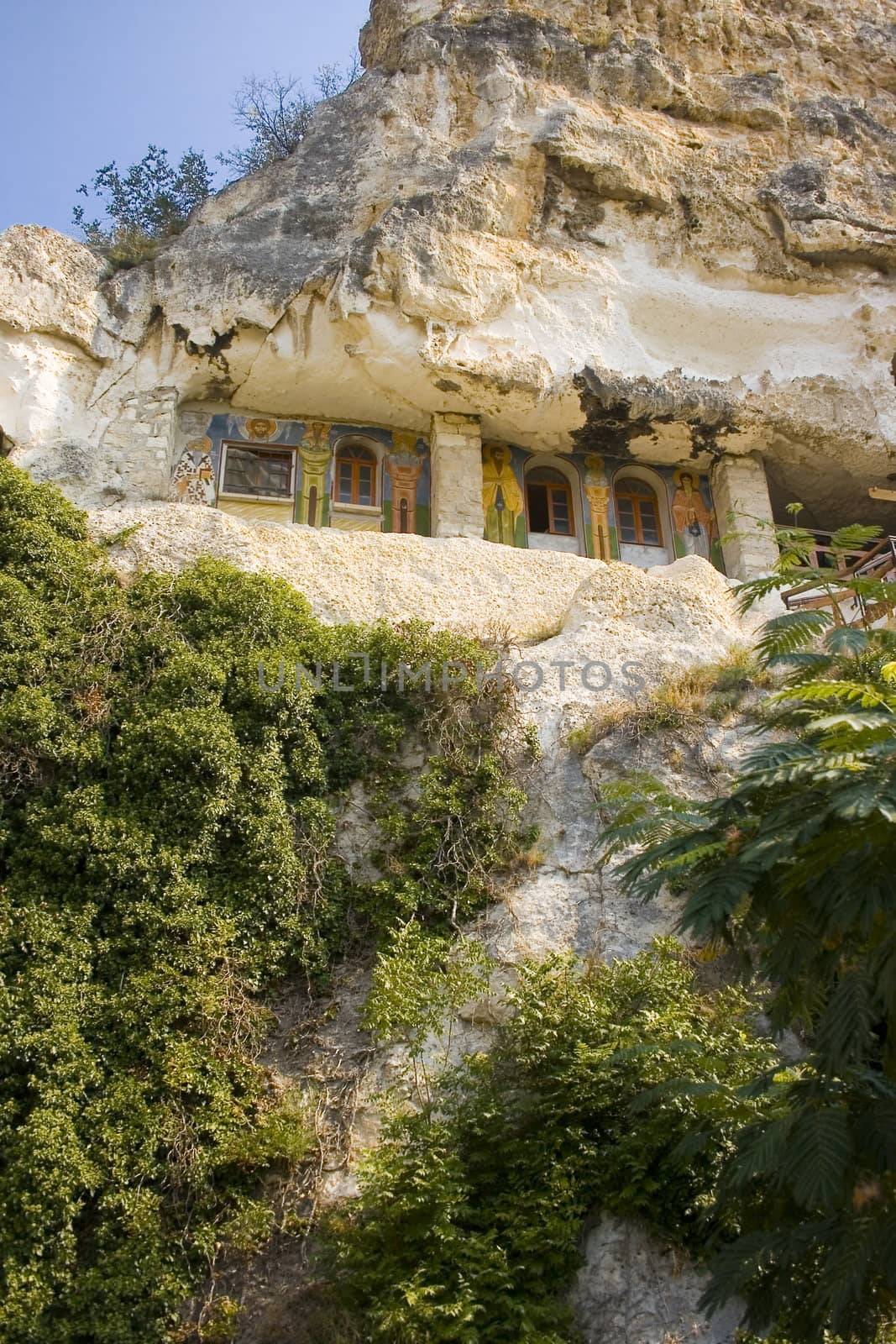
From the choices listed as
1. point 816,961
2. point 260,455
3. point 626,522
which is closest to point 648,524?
point 626,522

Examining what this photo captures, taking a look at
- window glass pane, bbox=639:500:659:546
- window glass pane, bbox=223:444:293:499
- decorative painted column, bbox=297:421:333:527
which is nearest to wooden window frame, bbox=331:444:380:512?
decorative painted column, bbox=297:421:333:527

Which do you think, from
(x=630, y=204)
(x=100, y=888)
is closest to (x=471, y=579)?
(x=100, y=888)

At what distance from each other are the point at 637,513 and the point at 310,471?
13.5 feet

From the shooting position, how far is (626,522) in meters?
15.8

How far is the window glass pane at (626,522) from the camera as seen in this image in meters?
15.6

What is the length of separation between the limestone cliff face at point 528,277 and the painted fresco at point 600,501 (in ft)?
1.21

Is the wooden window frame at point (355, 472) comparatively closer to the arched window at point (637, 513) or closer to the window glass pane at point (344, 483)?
the window glass pane at point (344, 483)

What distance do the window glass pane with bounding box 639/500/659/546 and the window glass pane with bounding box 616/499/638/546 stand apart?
12 cm

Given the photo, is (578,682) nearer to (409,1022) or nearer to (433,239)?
(409,1022)

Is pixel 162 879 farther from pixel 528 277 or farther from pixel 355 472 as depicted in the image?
pixel 528 277

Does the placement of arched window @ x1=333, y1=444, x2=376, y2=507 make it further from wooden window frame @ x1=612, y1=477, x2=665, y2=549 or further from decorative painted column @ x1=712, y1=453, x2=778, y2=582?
decorative painted column @ x1=712, y1=453, x2=778, y2=582

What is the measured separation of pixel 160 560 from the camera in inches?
453

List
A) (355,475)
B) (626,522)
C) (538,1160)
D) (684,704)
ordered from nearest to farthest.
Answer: (538,1160) < (684,704) < (355,475) < (626,522)

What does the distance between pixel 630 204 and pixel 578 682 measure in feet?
24.2
